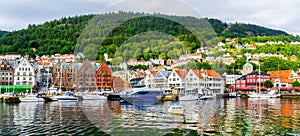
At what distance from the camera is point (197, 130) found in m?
17.2

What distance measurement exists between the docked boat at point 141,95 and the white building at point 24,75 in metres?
37.1

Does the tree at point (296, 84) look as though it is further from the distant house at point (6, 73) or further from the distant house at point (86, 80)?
the distant house at point (6, 73)

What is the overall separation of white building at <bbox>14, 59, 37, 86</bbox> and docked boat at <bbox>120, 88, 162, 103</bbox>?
37111mm

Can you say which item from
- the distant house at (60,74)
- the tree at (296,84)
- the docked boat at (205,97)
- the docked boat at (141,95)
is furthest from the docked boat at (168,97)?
the tree at (296,84)

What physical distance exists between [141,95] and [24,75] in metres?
42.0

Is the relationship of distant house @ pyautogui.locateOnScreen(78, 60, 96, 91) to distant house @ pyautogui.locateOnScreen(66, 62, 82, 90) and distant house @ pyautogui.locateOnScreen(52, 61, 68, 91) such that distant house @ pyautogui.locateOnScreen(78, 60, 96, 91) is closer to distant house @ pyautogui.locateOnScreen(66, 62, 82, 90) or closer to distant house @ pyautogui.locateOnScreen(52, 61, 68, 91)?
distant house @ pyautogui.locateOnScreen(66, 62, 82, 90)

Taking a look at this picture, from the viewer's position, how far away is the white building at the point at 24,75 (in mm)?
63781

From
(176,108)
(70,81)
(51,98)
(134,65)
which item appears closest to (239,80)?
(70,81)

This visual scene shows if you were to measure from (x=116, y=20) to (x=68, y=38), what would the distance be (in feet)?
311

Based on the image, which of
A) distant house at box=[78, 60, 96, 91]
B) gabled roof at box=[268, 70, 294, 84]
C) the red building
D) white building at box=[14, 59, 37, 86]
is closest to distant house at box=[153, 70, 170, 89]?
distant house at box=[78, 60, 96, 91]

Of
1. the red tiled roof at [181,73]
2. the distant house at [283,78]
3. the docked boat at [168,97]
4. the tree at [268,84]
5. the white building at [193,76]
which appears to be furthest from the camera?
the distant house at [283,78]

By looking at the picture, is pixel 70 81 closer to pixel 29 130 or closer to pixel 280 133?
pixel 29 130

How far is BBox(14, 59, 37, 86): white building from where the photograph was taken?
63.8 metres

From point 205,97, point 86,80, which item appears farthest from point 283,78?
point 86,80
